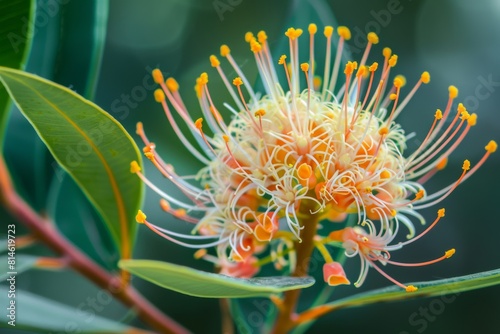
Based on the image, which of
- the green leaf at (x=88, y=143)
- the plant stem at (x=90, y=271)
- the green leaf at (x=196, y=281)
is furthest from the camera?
the plant stem at (x=90, y=271)

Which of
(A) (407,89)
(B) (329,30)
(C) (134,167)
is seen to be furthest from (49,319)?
(A) (407,89)

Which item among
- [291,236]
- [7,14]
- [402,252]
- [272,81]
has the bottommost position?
[402,252]

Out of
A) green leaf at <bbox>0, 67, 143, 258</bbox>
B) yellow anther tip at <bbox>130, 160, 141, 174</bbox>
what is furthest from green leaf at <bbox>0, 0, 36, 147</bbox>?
yellow anther tip at <bbox>130, 160, 141, 174</bbox>

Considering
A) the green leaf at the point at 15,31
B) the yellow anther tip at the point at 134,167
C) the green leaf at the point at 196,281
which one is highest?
the green leaf at the point at 15,31

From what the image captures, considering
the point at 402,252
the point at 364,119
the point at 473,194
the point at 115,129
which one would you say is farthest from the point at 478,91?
the point at 115,129

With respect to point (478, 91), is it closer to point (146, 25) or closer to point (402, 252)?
point (402, 252)

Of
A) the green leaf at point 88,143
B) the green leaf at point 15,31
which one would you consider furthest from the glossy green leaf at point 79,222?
the green leaf at point 15,31

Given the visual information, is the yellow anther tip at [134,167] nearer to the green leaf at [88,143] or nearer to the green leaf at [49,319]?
the green leaf at [88,143]

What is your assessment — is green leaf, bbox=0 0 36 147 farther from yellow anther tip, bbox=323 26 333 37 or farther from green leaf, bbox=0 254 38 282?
yellow anther tip, bbox=323 26 333 37
